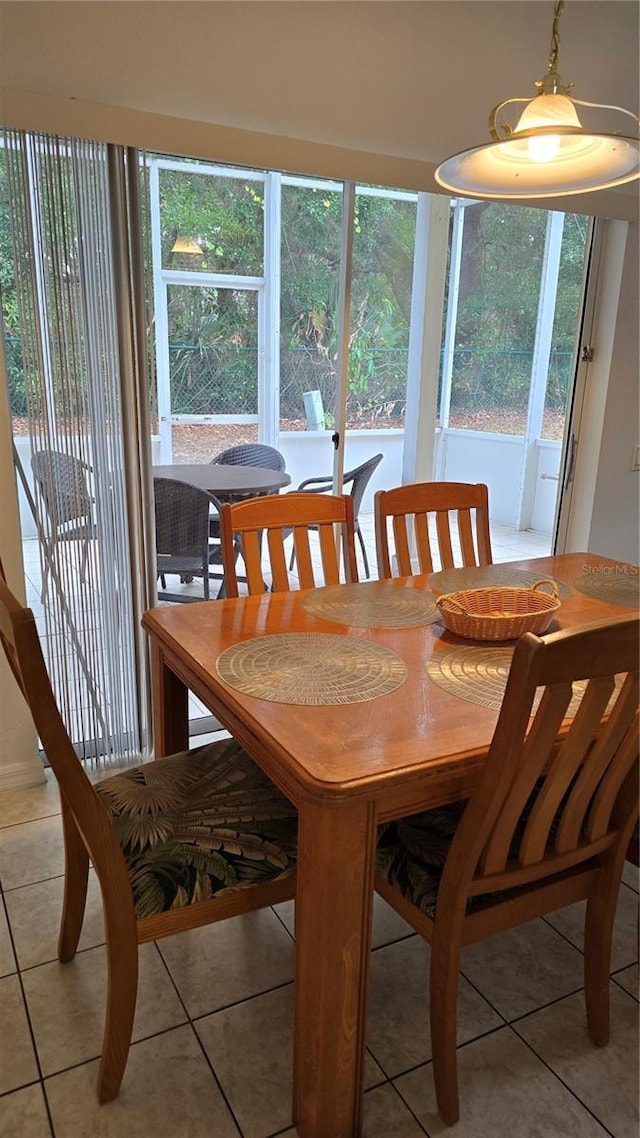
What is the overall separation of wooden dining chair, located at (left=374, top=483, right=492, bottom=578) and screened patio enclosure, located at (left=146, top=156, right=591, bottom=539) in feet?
2.19

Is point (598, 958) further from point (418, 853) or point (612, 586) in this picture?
point (612, 586)

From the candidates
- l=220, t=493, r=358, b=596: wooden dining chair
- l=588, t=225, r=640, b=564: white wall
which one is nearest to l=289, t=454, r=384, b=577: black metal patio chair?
l=220, t=493, r=358, b=596: wooden dining chair

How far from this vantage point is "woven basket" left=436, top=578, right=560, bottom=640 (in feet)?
5.48

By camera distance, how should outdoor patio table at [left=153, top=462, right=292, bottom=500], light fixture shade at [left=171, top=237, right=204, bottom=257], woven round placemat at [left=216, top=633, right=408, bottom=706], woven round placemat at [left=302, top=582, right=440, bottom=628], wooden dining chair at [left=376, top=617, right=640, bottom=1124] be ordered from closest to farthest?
wooden dining chair at [left=376, top=617, right=640, bottom=1124], woven round placemat at [left=216, top=633, right=408, bottom=706], woven round placemat at [left=302, top=582, right=440, bottom=628], light fixture shade at [left=171, top=237, right=204, bottom=257], outdoor patio table at [left=153, top=462, right=292, bottom=500]

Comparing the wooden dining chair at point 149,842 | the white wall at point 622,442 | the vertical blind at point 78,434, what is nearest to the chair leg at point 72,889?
the wooden dining chair at point 149,842

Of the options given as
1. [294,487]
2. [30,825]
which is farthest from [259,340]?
[30,825]

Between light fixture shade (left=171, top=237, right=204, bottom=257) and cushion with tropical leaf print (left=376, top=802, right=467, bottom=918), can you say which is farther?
light fixture shade (left=171, top=237, right=204, bottom=257)

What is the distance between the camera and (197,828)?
56.2 inches

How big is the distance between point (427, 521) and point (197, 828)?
1341mm

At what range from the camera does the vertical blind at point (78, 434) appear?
204cm

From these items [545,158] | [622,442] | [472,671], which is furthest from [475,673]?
[622,442]

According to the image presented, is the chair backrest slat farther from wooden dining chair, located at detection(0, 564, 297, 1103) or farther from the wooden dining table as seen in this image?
wooden dining chair, located at detection(0, 564, 297, 1103)

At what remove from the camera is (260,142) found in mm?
2322

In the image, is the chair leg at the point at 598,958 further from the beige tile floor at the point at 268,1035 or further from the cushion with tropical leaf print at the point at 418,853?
the cushion with tropical leaf print at the point at 418,853
